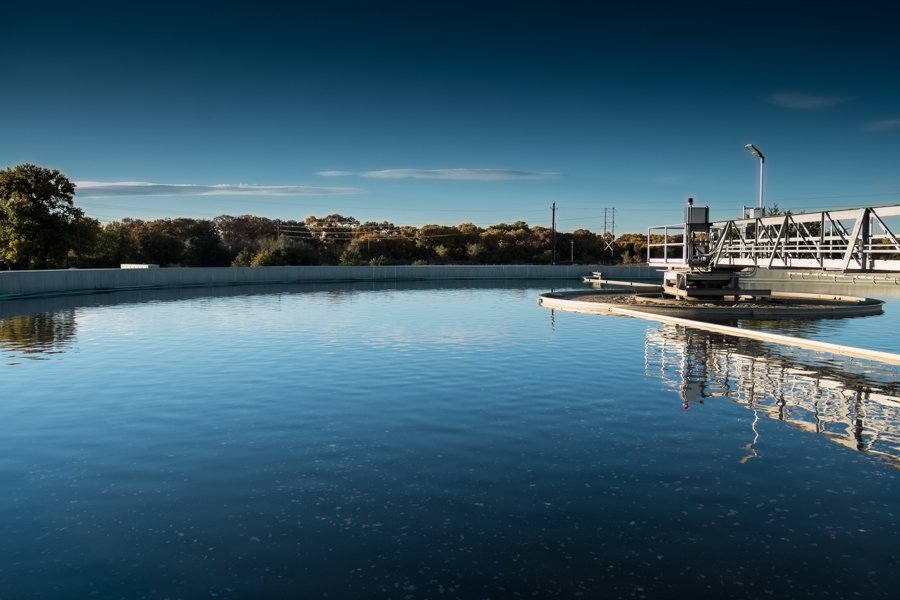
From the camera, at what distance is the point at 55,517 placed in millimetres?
6938

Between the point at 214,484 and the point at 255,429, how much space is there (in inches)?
92.9

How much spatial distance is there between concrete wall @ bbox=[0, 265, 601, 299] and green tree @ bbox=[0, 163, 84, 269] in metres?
15.1

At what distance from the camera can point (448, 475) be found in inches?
320

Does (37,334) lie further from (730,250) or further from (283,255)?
(283,255)

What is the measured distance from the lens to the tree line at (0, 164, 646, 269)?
5634cm

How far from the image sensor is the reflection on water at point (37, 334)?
1805 cm

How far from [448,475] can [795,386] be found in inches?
330

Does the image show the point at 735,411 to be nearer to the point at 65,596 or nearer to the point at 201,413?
the point at 201,413

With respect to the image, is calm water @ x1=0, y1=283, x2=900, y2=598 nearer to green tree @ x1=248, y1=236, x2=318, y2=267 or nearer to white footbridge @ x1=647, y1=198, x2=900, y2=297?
white footbridge @ x1=647, y1=198, x2=900, y2=297

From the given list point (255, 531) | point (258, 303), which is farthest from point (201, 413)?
point (258, 303)

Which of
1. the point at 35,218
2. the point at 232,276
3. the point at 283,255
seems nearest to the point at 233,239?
the point at 283,255

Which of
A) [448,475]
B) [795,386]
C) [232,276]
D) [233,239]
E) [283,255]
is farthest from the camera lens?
[233,239]

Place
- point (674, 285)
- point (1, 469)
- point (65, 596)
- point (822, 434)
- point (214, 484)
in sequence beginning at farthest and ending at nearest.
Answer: point (674, 285) < point (822, 434) < point (1, 469) < point (214, 484) < point (65, 596)

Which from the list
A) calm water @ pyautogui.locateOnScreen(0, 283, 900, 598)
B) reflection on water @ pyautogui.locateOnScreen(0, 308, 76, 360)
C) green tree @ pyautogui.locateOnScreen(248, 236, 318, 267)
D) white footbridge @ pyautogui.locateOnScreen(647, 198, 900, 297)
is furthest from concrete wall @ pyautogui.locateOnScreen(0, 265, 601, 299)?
white footbridge @ pyautogui.locateOnScreen(647, 198, 900, 297)
